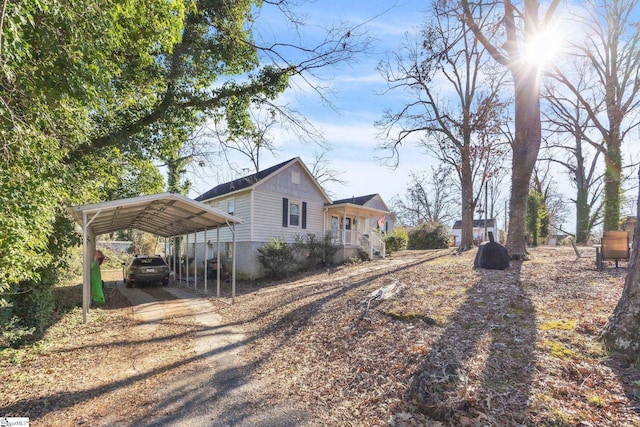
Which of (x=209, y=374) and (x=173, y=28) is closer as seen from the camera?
(x=209, y=374)

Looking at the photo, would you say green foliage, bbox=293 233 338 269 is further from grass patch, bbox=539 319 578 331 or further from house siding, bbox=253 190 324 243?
grass patch, bbox=539 319 578 331

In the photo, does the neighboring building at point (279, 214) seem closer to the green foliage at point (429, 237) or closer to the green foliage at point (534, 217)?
the green foliage at point (429, 237)

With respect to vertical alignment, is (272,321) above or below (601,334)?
below

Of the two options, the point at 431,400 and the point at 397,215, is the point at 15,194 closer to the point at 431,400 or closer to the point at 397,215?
the point at 431,400

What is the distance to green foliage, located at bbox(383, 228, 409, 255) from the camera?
22609mm

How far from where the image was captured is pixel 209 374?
4805 mm

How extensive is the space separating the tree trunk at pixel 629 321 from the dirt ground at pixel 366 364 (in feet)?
0.55

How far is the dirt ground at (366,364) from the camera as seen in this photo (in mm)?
3340

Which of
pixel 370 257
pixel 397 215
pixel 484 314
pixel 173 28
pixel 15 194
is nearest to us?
pixel 15 194

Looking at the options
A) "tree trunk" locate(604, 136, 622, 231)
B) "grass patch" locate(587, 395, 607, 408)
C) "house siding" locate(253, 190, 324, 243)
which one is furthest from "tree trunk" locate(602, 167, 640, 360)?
"tree trunk" locate(604, 136, 622, 231)

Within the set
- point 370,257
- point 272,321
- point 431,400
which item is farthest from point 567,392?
point 370,257

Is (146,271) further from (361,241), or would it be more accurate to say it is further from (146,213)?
(361,241)

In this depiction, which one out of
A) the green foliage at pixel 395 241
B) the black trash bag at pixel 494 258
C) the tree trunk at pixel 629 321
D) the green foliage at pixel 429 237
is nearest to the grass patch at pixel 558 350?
the tree trunk at pixel 629 321

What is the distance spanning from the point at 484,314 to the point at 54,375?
675 cm
